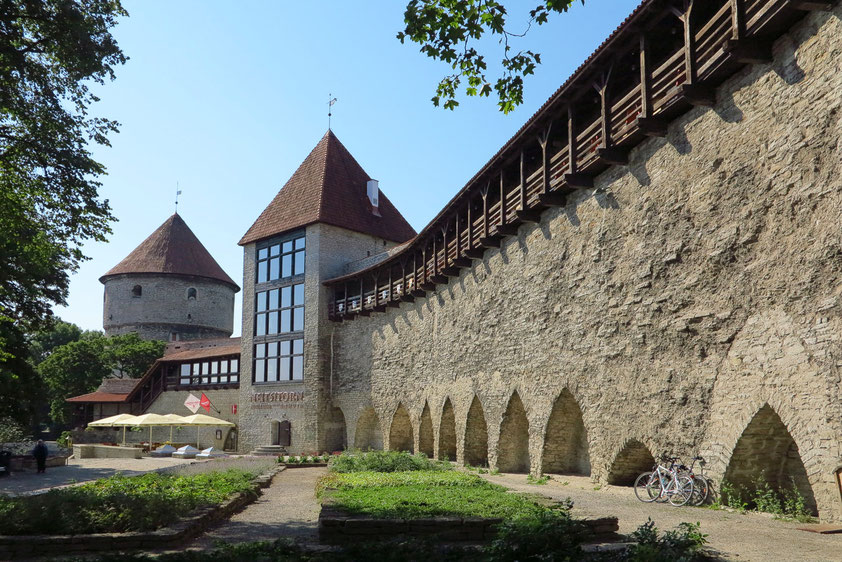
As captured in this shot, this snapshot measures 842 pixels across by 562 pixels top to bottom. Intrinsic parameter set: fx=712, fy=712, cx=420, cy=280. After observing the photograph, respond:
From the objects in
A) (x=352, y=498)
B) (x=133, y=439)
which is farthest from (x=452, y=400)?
(x=133, y=439)

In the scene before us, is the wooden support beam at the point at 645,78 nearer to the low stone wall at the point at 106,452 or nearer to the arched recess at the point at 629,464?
the arched recess at the point at 629,464

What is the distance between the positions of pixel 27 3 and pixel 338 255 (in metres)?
23.9

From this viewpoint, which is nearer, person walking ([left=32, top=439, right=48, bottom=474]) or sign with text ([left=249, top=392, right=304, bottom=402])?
person walking ([left=32, top=439, right=48, bottom=474])

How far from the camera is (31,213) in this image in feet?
43.3

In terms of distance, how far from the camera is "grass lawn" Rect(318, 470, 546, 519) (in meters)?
8.53

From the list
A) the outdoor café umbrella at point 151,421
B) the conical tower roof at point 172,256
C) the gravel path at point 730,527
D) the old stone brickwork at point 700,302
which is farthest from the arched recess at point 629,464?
the conical tower roof at point 172,256

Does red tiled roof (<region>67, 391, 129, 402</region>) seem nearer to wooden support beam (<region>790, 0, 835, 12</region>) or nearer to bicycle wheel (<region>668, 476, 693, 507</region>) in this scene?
bicycle wheel (<region>668, 476, 693, 507</region>)

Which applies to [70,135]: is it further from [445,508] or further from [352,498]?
[445,508]

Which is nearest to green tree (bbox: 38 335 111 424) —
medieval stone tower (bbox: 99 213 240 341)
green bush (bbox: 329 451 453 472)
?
medieval stone tower (bbox: 99 213 240 341)

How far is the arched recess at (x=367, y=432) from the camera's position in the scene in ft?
100

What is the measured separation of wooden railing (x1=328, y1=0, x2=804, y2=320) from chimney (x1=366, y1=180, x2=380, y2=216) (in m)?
7.41

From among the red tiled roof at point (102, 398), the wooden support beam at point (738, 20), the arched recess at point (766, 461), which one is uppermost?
the wooden support beam at point (738, 20)

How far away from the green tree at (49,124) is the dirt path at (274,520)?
5.94m

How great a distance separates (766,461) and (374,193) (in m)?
29.6
